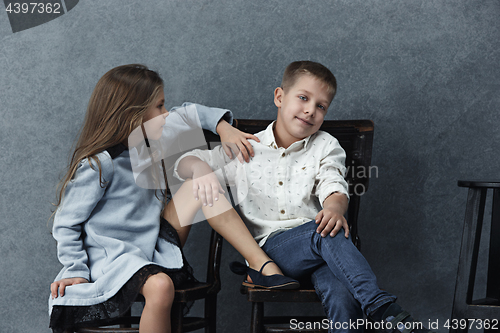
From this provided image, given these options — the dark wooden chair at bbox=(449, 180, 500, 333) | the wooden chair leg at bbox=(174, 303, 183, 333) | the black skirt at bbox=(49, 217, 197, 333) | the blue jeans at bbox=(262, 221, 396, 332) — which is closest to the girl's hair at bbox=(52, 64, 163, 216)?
the black skirt at bbox=(49, 217, 197, 333)

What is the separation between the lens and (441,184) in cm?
164

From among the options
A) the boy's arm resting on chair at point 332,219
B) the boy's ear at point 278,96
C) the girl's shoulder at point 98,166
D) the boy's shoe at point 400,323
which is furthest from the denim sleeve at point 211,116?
the boy's shoe at point 400,323

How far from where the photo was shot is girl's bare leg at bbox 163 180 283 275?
3.56 feet

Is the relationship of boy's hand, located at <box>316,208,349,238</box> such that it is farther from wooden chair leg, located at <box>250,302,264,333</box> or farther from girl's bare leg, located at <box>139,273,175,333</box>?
girl's bare leg, located at <box>139,273,175,333</box>

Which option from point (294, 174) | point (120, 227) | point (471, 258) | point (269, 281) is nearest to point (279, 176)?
point (294, 174)

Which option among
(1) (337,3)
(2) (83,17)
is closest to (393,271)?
(1) (337,3)

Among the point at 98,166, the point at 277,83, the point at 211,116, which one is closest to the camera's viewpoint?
the point at 98,166

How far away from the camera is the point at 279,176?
1274mm

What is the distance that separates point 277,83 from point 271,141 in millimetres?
367

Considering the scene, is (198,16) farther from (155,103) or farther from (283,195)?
(283,195)

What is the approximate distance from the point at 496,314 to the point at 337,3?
1.19 meters

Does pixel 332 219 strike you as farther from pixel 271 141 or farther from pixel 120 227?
pixel 120 227

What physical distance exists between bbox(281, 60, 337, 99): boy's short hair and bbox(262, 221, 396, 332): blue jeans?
0.46m

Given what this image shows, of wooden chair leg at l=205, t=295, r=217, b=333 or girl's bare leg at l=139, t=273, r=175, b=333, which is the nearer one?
girl's bare leg at l=139, t=273, r=175, b=333
